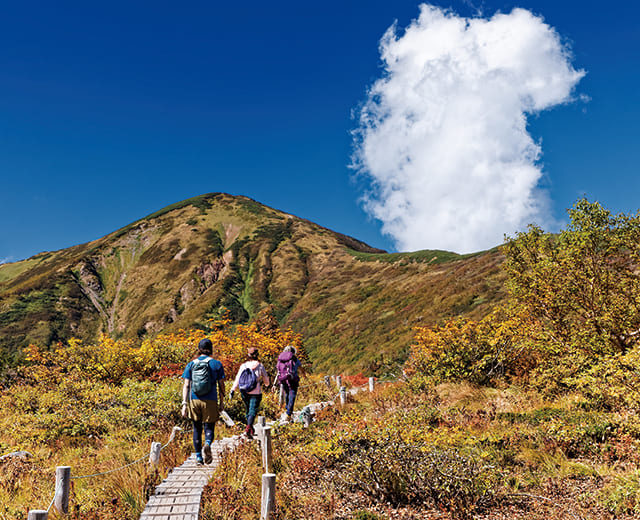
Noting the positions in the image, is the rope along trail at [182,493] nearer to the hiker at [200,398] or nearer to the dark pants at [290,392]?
the hiker at [200,398]

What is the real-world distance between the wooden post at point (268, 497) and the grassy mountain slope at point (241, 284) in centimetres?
2634

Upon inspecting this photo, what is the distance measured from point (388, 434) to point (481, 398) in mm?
6255

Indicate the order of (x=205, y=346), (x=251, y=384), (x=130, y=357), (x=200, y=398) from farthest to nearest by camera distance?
1. (x=130, y=357)
2. (x=251, y=384)
3. (x=205, y=346)
4. (x=200, y=398)

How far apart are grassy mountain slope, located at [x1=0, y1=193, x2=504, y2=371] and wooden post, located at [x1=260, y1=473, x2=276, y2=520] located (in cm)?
2634

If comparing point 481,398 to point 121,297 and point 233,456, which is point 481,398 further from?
point 121,297

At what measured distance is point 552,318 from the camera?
11.4 metres

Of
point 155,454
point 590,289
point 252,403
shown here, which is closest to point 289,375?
point 252,403

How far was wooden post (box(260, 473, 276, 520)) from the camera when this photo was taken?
5.08 meters

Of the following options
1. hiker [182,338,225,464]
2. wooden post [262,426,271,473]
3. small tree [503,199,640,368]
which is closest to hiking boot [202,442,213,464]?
hiker [182,338,225,464]

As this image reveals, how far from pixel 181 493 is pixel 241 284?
348ft

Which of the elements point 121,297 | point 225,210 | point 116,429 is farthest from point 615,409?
point 225,210

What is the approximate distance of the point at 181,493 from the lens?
5652 mm

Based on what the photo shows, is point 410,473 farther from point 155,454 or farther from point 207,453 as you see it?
point 155,454

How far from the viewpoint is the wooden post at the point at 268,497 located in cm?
508
